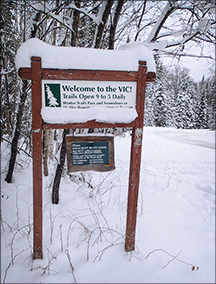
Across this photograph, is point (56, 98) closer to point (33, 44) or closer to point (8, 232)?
point (33, 44)

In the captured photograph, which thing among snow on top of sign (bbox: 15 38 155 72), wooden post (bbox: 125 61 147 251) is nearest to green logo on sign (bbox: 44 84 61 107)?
snow on top of sign (bbox: 15 38 155 72)

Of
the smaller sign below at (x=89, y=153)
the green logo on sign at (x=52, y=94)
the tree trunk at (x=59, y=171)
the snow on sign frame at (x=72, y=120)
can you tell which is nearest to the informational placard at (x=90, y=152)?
the smaller sign below at (x=89, y=153)

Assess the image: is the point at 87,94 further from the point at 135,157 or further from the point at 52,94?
the point at 135,157

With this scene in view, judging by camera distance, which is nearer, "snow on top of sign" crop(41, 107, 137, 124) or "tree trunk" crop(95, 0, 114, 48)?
"snow on top of sign" crop(41, 107, 137, 124)

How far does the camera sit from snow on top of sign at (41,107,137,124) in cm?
193

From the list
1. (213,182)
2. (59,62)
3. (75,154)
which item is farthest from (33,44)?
(213,182)

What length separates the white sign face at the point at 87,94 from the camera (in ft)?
6.32

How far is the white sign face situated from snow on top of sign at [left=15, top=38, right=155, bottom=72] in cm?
16

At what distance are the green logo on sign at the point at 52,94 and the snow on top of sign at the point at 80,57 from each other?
191 millimetres

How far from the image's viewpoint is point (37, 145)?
6.51 ft

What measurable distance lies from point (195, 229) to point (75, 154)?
86.4 inches

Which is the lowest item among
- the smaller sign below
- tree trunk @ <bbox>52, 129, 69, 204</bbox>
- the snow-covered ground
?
the snow-covered ground

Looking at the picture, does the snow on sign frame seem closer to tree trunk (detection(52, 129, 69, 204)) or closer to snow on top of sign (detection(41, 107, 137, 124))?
snow on top of sign (detection(41, 107, 137, 124))

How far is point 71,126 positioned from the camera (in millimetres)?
2010
